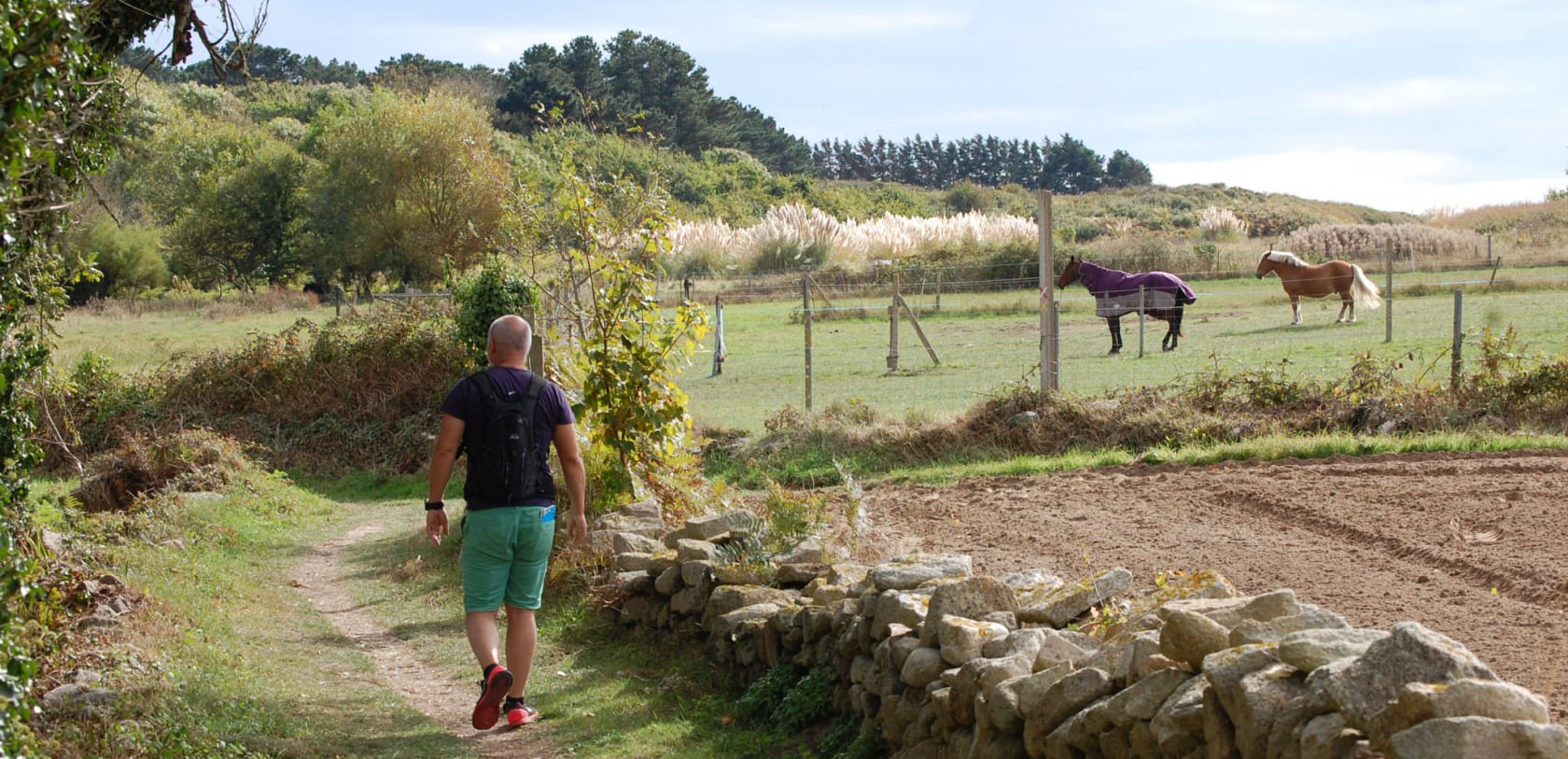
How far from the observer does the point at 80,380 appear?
18.9 meters

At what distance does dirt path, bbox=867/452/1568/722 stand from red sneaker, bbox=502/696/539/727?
3.16m

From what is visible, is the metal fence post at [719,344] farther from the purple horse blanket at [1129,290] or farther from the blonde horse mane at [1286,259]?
the blonde horse mane at [1286,259]

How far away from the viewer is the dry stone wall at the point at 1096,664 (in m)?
3.36

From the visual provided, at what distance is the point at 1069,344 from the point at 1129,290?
5.70ft

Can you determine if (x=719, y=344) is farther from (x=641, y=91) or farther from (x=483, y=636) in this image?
(x=641, y=91)

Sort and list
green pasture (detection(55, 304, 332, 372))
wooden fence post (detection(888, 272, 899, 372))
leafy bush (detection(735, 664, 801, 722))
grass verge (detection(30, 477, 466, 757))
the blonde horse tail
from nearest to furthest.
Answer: grass verge (detection(30, 477, 466, 757)) → leafy bush (detection(735, 664, 801, 722)) → wooden fence post (detection(888, 272, 899, 372)) → the blonde horse tail → green pasture (detection(55, 304, 332, 372))

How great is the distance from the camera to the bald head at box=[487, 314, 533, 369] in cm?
666

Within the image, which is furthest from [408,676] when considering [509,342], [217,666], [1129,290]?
[1129,290]

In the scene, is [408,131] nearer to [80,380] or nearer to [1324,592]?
[80,380]

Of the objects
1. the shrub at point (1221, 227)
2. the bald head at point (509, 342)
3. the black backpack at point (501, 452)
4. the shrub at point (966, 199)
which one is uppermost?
the shrub at point (966, 199)

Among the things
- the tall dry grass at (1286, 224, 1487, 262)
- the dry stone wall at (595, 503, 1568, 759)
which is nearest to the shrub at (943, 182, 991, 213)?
the tall dry grass at (1286, 224, 1487, 262)

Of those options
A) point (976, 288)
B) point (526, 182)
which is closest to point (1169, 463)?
point (526, 182)

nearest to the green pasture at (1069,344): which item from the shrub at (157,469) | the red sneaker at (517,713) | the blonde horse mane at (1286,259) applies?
the blonde horse mane at (1286,259)

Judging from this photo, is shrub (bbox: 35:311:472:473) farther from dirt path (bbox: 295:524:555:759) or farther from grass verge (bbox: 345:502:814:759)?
grass verge (bbox: 345:502:814:759)
